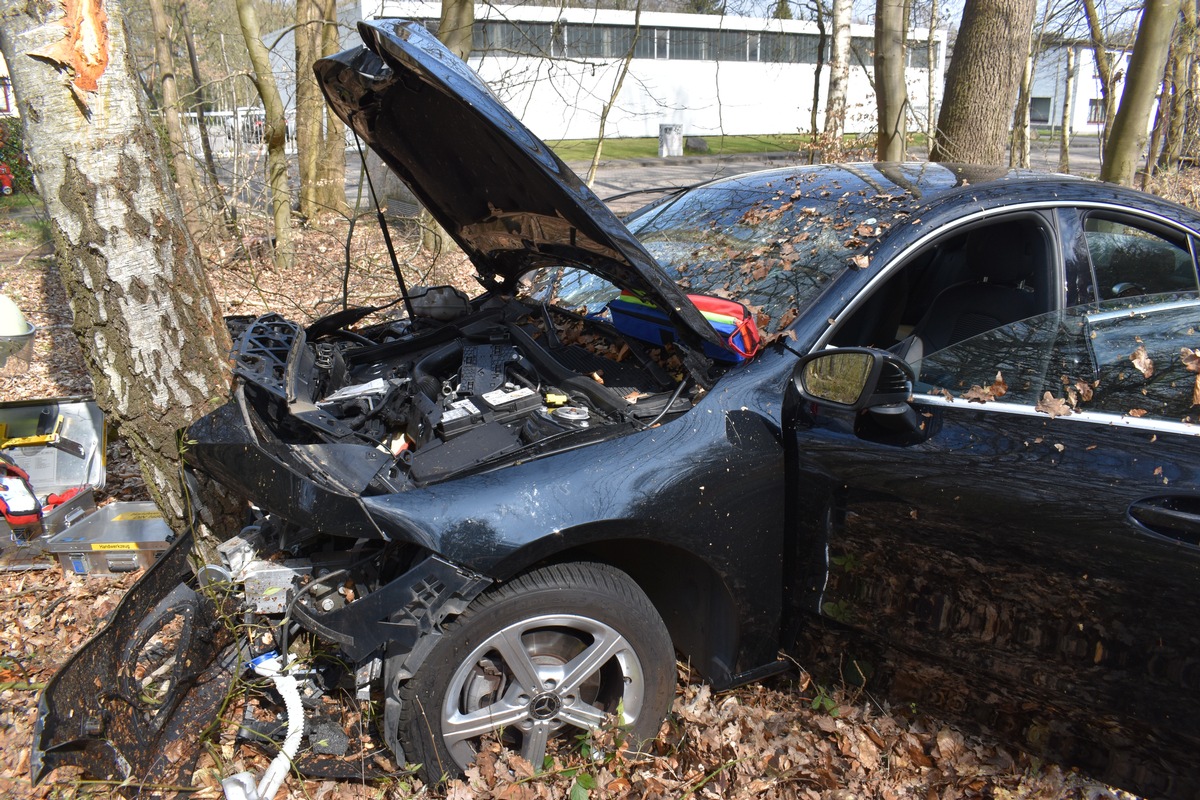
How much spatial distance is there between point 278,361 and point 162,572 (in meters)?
0.82

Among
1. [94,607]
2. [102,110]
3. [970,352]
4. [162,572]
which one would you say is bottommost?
[94,607]

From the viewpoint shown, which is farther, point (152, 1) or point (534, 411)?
point (152, 1)

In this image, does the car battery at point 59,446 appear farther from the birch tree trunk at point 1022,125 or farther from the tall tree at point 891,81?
the birch tree trunk at point 1022,125

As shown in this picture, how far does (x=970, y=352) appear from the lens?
257 centimetres

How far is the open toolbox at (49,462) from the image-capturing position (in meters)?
3.69

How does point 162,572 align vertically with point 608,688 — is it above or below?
above

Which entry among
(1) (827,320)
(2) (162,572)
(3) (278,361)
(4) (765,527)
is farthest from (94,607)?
(1) (827,320)

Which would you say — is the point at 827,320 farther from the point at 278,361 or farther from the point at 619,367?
the point at 278,361

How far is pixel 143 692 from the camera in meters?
2.57

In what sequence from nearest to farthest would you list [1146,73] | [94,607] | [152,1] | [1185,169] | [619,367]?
[619,367] < [94,607] < [1146,73] < [152,1] < [1185,169]

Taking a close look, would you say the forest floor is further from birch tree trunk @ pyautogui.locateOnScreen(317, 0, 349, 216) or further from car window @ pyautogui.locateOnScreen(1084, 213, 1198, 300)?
birch tree trunk @ pyautogui.locateOnScreen(317, 0, 349, 216)

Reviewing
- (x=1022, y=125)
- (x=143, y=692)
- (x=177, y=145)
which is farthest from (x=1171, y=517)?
(x=1022, y=125)

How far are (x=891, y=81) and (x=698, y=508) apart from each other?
848 cm

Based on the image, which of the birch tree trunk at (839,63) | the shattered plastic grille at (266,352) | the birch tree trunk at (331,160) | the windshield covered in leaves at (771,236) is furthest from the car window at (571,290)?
the birch tree trunk at (839,63)
